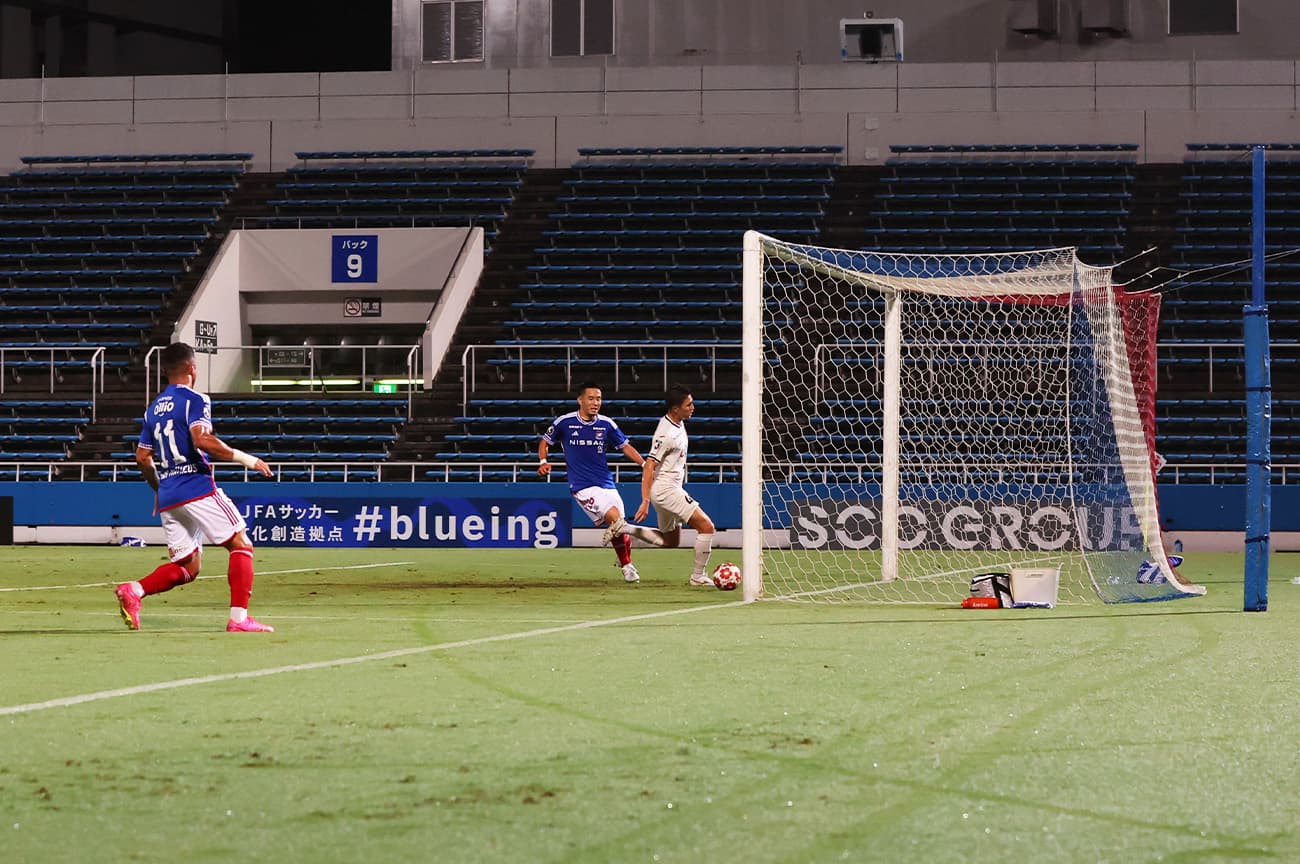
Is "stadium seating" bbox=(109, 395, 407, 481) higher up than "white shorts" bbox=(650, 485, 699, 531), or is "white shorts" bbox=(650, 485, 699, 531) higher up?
"stadium seating" bbox=(109, 395, 407, 481)

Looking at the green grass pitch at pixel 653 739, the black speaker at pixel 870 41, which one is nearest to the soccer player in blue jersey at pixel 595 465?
the green grass pitch at pixel 653 739

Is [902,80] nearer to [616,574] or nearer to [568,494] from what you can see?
[568,494]

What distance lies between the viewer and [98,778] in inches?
178

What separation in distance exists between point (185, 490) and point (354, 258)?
72.4 ft

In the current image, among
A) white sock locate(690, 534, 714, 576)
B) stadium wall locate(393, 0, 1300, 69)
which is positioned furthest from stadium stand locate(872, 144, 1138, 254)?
white sock locate(690, 534, 714, 576)

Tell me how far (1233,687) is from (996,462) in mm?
12633

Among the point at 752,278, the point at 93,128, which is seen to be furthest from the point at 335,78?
the point at 752,278

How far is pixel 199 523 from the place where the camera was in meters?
9.45

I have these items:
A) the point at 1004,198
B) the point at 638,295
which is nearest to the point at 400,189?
the point at 638,295

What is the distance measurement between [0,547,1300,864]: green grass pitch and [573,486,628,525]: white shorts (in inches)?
186

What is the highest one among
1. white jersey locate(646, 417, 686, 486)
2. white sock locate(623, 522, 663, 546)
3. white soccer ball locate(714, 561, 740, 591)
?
white jersey locate(646, 417, 686, 486)

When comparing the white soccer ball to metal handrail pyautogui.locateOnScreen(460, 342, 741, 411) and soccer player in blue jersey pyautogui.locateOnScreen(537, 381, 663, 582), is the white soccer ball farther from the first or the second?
metal handrail pyautogui.locateOnScreen(460, 342, 741, 411)

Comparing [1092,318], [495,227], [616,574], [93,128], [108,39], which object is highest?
[108,39]

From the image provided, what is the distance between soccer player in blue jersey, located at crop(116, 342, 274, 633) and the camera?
9.30 metres
